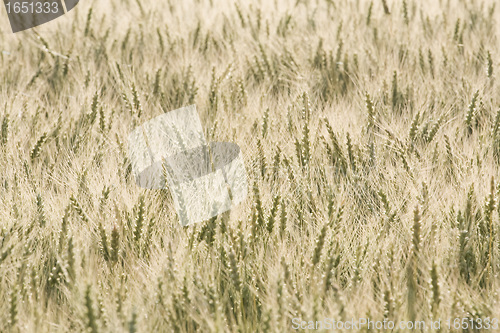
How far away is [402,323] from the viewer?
983mm

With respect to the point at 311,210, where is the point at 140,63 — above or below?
above

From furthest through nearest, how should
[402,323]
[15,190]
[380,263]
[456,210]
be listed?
[15,190] → [456,210] → [380,263] → [402,323]

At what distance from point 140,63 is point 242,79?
2.42 feet

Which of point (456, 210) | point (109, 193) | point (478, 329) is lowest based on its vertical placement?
point (478, 329)

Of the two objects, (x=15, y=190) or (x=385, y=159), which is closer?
(x=15, y=190)

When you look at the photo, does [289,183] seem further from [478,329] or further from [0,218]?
[0,218]

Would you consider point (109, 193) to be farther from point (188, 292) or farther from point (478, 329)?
point (478, 329)

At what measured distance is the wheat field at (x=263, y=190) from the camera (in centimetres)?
104

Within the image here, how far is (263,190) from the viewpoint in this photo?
55.4 inches

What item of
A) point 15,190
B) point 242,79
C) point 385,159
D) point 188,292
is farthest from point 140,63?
point 188,292

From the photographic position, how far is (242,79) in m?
2.27

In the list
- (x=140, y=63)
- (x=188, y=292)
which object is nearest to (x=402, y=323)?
(x=188, y=292)

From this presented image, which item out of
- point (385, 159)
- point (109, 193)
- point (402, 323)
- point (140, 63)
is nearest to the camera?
point (402, 323)

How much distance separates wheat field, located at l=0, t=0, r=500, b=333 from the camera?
1.04m
